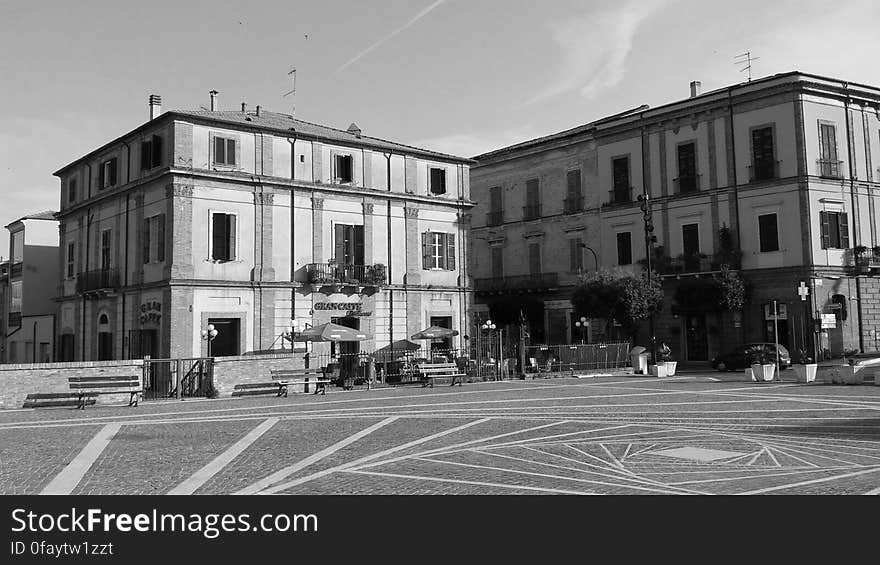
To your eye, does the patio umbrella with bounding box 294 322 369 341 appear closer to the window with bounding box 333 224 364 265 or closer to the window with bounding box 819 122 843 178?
the window with bounding box 333 224 364 265

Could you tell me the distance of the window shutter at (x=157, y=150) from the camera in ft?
99.8

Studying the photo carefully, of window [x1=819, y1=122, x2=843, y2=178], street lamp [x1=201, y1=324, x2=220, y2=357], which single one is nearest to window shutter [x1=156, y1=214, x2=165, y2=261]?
street lamp [x1=201, y1=324, x2=220, y2=357]

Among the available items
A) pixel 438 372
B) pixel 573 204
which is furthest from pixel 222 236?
pixel 573 204

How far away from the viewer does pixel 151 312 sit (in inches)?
1177

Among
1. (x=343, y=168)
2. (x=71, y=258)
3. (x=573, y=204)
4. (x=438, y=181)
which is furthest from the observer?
(x=573, y=204)

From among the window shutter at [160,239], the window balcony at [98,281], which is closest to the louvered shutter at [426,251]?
the window shutter at [160,239]

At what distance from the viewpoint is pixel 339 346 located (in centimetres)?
3222

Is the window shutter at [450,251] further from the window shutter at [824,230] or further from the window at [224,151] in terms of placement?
the window shutter at [824,230]

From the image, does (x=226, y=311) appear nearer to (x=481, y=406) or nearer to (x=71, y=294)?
(x=71, y=294)

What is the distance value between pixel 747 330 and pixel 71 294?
109 feet

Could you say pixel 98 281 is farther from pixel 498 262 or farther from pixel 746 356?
pixel 746 356

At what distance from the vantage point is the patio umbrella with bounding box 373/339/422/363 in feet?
103

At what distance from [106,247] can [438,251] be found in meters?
15.1

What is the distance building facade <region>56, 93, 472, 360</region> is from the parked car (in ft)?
39.8
